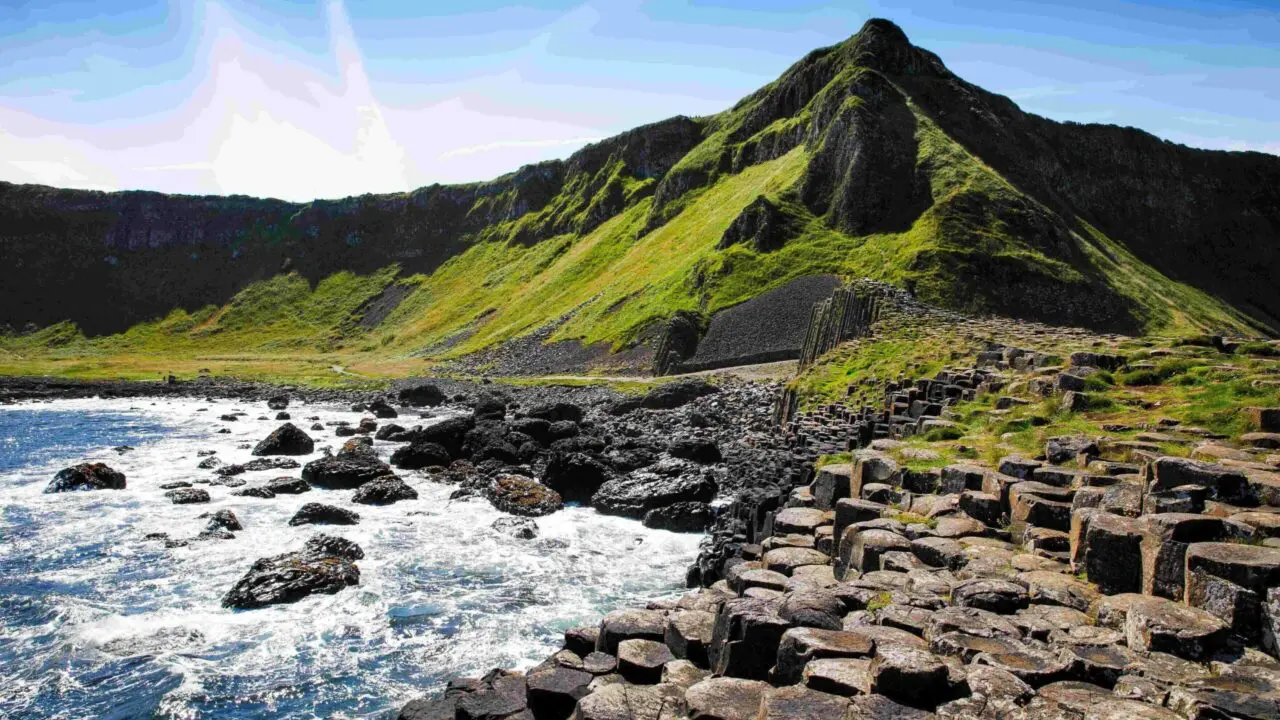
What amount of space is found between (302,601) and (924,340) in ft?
111

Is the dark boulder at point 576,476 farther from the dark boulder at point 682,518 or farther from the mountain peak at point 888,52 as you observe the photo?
the mountain peak at point 888,52

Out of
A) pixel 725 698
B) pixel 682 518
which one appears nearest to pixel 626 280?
pixel 682 518

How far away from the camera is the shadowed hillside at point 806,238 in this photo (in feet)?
271

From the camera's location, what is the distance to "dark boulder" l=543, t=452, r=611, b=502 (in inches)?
1246

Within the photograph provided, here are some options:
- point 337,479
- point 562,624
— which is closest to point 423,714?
point 562,624

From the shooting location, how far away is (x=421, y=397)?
73.0 meters

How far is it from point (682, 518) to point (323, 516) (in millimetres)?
12994

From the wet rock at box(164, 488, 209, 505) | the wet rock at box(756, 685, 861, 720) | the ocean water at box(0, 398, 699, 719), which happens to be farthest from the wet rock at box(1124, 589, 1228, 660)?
the wet rock at box(164, 488, 209, 505)

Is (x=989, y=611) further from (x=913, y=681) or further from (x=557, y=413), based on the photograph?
(x=557, y=413)

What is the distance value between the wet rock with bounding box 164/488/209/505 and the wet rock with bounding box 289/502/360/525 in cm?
634

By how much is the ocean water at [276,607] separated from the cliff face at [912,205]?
57.1m

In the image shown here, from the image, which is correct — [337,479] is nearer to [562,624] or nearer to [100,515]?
[100,515]

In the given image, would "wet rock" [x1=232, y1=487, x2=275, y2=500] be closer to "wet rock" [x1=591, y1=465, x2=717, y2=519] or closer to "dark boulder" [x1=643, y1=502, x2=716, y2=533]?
"wet rock" [x1=591, y1=465, x2=717, y2=519]

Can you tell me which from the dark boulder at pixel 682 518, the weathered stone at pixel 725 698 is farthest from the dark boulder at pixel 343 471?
the weathered stone at pixel 725 698
